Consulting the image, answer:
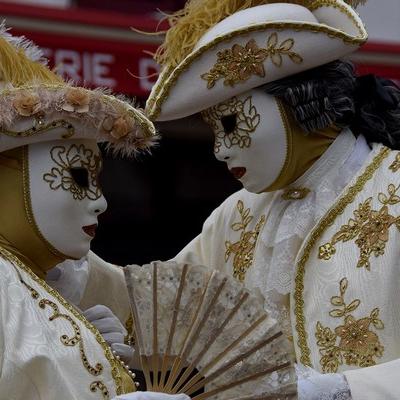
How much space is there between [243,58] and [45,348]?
1.13 metres

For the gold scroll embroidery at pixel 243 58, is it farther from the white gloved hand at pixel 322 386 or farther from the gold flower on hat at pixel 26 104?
the white gloved hand at pixel 322 386

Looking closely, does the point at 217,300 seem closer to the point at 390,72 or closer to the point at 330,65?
the point at 330,65

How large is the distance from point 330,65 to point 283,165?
1.06 ft

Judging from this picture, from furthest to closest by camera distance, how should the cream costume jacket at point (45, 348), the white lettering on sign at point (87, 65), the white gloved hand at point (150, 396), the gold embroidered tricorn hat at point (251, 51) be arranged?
the white lettering on sign at point (87, 65) → the gold embroidered tricorn hat at point (251, 51) → the cream costume jacket at point (45, 348) → the white gloved hand at point (150, 396)

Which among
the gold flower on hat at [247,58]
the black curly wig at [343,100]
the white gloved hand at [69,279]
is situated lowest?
the white gloved hand at [69,279]

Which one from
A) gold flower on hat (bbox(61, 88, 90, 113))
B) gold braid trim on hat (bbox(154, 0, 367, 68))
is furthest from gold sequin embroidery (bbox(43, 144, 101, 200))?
gold braid trim on hat (bbox(154, 0, 367, 68))

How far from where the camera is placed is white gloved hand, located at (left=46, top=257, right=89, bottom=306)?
5.54 m

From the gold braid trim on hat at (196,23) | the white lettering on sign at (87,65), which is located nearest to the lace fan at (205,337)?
the gold braid trim on hat at (196,23)

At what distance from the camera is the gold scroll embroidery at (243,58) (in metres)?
5.66

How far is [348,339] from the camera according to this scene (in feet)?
18.1

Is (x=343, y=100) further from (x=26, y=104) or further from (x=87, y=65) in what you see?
(x=87, y=65)

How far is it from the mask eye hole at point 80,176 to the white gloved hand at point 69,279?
0.31 m

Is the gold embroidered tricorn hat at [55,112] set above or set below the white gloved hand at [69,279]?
above

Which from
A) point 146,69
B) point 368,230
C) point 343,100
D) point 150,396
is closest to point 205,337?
point 150,396
